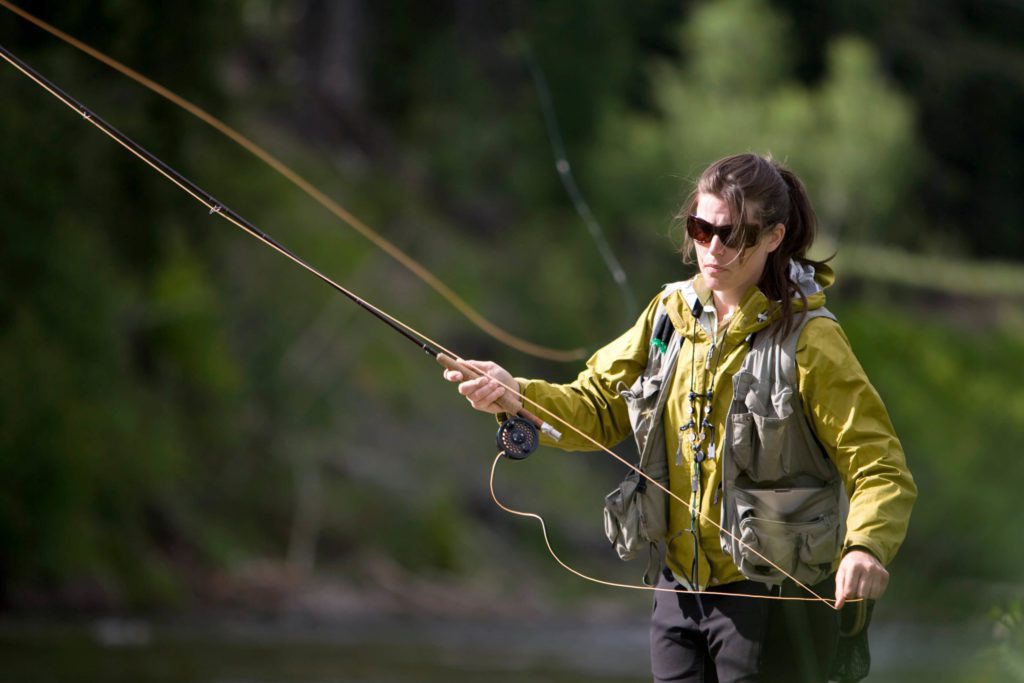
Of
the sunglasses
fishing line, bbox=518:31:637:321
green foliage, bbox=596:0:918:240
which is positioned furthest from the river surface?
green foliage, bbox=596:0:918:240

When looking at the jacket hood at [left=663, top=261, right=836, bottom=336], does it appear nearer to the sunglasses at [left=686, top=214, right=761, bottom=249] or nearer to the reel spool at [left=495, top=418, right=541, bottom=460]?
the sunglasses at [left=686, top=214, right=761, bottom=249]

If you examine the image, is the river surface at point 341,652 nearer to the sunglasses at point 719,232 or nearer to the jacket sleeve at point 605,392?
the jacket sleeve at point 605,392

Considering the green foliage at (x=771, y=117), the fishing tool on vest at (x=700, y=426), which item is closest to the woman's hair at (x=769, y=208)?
the fishing tool on vest at (x=700, y=426)

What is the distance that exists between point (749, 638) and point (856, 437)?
39 centimetres

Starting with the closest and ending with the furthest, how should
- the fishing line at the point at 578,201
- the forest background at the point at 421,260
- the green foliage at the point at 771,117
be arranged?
the fishing line at the point at 578,201 < the forest background at the point at 421,260 < the green foliage at the point at 771,117

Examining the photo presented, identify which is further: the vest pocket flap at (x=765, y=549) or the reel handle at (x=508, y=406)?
the reel handle at (x=508, y=406)

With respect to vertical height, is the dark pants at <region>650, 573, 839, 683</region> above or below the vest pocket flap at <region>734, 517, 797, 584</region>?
below

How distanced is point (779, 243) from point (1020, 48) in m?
20.8

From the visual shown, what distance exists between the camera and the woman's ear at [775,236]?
2742 millimetres

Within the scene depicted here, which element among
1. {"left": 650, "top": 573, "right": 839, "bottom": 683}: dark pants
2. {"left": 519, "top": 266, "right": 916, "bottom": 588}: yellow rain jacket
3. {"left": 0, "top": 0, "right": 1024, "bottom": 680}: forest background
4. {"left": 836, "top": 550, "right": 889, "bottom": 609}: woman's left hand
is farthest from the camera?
{"left": 0, "top": 0, "right": 1024, "bottom": 680}: forest background

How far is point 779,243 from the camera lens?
2.78 meters

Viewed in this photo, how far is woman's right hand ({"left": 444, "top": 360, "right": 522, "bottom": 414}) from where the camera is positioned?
277 cm

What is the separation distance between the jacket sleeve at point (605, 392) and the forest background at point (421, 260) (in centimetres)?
255

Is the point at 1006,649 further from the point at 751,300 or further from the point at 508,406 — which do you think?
the point at 508,406
